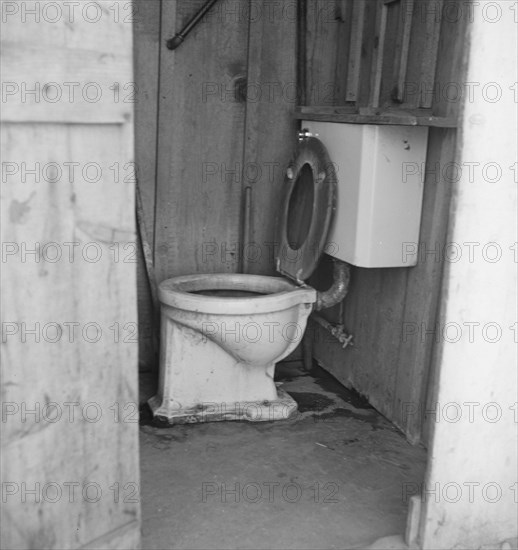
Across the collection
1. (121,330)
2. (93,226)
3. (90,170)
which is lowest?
(121,330)

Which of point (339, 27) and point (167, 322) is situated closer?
point (167, 322)

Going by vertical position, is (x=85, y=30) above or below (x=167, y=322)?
above

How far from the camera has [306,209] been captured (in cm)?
282

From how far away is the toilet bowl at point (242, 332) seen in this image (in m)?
2.50

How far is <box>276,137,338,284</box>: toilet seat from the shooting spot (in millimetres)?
2588

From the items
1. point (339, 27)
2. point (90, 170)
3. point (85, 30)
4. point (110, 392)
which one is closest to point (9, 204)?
point (90, 170)

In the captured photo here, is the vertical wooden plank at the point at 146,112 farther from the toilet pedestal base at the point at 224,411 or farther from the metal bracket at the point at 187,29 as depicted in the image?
the toilet pedestal base at the point at 224,411

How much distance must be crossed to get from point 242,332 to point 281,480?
54 cm

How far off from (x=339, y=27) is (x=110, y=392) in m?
2.07

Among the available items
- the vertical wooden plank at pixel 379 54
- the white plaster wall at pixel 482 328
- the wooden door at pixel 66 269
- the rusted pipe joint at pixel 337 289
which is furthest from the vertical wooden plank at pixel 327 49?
the wooden door at pixel 66 269

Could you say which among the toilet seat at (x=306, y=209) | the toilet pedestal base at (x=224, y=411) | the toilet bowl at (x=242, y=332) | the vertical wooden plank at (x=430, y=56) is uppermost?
the vertical wooden plank at (x=430, y=56)

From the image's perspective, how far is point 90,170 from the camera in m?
1.34

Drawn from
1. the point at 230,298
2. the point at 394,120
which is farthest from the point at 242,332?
the point at 394,120

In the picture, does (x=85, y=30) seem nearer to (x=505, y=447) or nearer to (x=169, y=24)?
(x=505, y=447)
